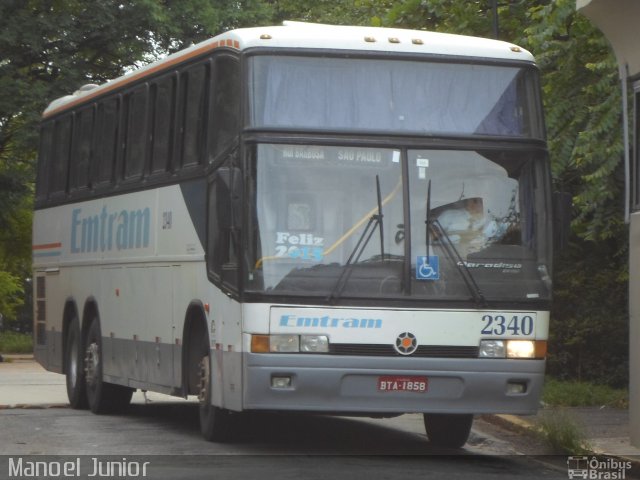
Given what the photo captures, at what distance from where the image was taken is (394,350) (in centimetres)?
1302

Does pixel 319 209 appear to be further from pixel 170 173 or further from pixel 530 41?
pixel 530 41

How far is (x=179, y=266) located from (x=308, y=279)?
2702mm

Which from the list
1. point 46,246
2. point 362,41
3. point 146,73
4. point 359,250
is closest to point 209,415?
point 359,250

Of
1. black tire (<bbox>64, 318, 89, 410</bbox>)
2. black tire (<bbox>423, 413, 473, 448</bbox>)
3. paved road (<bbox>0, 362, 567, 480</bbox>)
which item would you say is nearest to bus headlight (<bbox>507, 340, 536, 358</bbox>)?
paved road (<bbox>0, 362, 567, 480</bbox>)

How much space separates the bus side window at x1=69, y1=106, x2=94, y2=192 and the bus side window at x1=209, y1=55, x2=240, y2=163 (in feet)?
17.4

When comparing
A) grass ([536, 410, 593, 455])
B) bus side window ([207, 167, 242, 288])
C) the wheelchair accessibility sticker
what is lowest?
grass ([536, 410, 593, 455])

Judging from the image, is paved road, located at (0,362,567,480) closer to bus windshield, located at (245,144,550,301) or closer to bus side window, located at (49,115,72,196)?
bus windshield, located at (245,144,550,301)

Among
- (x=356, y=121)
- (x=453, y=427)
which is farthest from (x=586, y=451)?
(x=356, y=121)

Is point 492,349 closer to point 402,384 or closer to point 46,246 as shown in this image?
point 402,384

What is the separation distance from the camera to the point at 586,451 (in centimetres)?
1378

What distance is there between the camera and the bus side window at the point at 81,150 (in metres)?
19.4

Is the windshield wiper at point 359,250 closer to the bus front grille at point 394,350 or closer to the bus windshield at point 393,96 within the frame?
the bus front grille at point 394,350

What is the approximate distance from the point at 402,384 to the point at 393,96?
93.6 inches

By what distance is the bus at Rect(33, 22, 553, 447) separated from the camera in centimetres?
1293
